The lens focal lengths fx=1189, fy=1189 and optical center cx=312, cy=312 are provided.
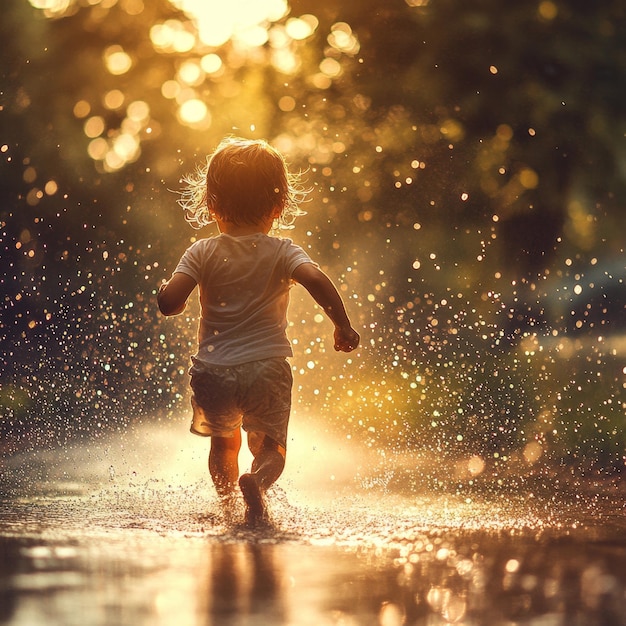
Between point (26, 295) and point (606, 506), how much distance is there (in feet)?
41.2

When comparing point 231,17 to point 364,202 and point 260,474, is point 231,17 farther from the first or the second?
point 260,474

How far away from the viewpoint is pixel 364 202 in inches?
536

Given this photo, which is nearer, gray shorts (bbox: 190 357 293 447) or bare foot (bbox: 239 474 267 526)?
bare foot (bbox: 239 474 267 526)

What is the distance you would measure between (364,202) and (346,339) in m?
8.89

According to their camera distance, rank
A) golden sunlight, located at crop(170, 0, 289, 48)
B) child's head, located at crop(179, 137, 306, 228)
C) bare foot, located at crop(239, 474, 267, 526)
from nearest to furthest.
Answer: bare foot, located at crop(239, 474, 267, 526) < child's head, located at crop(179, 137, 306, 228) < golden sunlight, located at crop(170, 0, 289, 48)

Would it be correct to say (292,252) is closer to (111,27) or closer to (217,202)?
(217,202)

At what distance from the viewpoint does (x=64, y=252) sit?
16.0 meters

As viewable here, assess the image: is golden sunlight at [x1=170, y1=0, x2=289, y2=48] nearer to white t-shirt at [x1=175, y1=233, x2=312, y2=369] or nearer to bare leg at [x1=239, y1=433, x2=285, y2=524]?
white t-shirt at [x1=175, y1=233, x2=312, y2=369]

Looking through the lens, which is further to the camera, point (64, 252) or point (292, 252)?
point (64, 252)

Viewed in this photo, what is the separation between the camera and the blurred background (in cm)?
1030

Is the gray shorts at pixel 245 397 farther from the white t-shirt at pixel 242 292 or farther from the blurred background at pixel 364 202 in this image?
the blurred background at pixel 364 202

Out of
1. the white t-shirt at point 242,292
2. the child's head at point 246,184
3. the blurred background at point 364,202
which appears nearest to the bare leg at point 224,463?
the white t-shirt at point 242,292

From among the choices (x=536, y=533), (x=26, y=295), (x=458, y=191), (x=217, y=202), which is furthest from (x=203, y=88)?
(x=536, y=533)

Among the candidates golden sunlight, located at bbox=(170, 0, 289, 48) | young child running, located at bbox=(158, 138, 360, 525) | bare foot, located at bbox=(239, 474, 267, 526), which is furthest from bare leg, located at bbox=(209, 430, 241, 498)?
golden sunlight, located at bbox=(170, 0, 289, 48)
